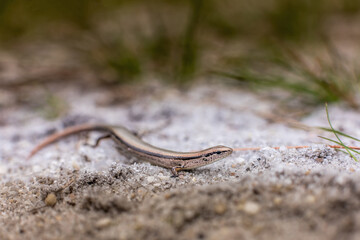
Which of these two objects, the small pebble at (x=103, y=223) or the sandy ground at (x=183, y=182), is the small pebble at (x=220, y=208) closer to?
the sandy ground at (x=183, y=182)

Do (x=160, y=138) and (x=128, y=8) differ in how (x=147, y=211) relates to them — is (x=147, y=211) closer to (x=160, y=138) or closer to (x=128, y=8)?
(x=160, y=138)

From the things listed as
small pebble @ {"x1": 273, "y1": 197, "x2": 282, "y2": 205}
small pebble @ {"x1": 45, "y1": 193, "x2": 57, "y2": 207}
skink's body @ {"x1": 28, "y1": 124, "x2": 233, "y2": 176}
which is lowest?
small pebble @ {"x1": 45, "y1": 193, "x2": 57, "y2": 207}

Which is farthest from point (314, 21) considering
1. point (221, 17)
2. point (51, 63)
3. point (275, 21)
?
point (51, 63)

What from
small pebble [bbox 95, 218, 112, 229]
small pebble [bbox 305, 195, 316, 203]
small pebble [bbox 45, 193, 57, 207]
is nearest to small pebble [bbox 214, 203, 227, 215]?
small pebble [bbox 305, 195, 316, 203]

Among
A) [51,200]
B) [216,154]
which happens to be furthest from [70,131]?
[216,154]

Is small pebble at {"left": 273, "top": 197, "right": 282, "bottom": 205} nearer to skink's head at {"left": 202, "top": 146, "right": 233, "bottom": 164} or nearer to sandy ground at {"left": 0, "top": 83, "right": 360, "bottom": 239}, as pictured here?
sandy ground at {"left": 0, "top": 83, "right": 360, "bottom": 239}

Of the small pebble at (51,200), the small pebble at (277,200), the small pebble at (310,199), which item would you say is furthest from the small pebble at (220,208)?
the small pebble at (51,200)

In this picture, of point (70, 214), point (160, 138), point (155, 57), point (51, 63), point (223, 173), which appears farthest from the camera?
point (51, 63)
